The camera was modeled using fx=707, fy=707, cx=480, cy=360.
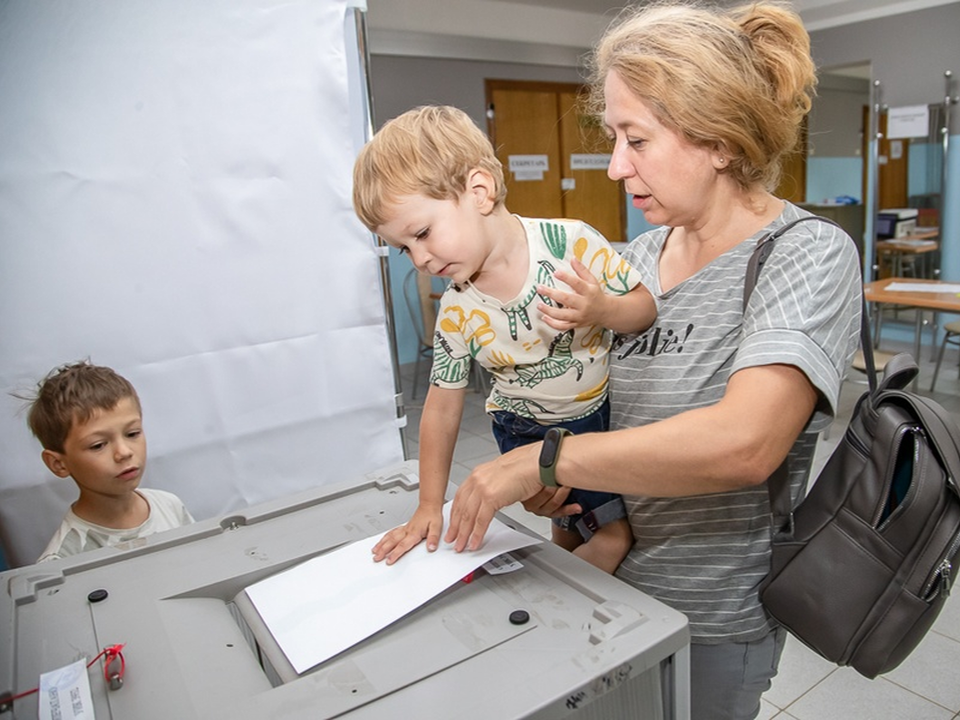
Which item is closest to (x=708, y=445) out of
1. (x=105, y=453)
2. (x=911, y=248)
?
(x=105, y=453)

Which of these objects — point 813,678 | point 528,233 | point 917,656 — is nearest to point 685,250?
point 528,233

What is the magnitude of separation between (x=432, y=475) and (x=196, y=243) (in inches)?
35.6

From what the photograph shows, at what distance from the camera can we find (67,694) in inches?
23.6

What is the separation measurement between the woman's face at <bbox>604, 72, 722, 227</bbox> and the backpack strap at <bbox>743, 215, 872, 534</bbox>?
0.32 ft

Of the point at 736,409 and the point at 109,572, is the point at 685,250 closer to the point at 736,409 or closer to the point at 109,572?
the point at 736,409

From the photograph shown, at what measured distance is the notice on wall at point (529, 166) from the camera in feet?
20.1

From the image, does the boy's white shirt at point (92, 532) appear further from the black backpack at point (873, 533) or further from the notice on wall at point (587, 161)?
the notice on wall at point (587, 161)

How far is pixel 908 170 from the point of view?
214 inches

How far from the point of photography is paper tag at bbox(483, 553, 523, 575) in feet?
2.42

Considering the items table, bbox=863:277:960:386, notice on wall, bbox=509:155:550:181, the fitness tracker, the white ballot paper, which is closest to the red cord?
the white ballot paper

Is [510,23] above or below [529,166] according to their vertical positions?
above

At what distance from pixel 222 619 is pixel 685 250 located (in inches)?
28.1

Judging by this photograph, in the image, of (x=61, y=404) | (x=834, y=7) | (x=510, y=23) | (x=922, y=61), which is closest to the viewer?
(x=61, y=404)

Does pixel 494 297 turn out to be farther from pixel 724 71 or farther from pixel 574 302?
pixel 724 71
